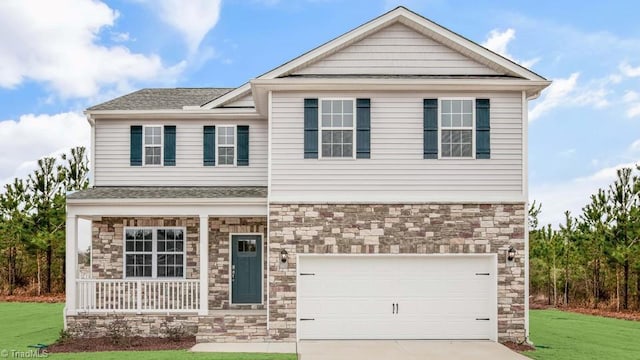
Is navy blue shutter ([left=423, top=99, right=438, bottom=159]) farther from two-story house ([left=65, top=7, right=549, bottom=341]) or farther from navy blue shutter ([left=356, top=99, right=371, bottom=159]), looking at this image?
navy blue shutter ([left=356, top=99, right=371, bottom=159])

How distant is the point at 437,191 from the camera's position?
42.3ft

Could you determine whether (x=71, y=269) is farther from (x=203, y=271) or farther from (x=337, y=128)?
(x=337, y=128)

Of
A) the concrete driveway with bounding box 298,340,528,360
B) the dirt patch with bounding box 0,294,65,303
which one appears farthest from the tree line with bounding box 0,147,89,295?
the concrete driveway with bounding box 298,340,528,360

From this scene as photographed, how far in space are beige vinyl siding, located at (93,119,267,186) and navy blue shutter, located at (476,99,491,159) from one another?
5.90 metres

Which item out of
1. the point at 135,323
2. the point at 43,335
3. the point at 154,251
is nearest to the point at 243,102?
the point at 154,251

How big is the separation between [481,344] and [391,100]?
19.2 feet

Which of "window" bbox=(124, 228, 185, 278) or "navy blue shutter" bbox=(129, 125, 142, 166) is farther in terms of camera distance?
"navy blue shutter" bbox=(129, 125, 142, 166)

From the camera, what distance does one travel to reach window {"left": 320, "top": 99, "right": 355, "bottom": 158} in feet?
42.3

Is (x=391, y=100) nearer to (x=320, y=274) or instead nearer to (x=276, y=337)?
(x=320, y=274)

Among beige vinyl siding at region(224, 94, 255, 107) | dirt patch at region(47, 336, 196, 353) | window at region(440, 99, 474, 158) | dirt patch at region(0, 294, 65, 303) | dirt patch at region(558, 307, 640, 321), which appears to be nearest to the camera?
dirt patch at region(47, 336, 196, 353)

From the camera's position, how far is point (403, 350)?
11750mm

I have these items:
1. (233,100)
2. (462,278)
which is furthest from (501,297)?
(233,100)

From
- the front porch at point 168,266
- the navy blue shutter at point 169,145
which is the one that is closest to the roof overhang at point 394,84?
the front porch at point 168,266

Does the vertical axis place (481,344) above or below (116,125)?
below
